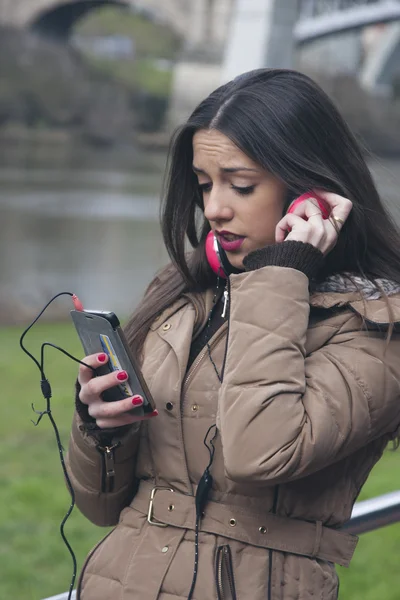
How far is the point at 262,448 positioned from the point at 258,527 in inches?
5.9

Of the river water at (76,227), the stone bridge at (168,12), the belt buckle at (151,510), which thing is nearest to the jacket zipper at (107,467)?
the belt buckle at (151,510)

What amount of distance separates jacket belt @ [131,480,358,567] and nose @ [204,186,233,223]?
0.48 metres

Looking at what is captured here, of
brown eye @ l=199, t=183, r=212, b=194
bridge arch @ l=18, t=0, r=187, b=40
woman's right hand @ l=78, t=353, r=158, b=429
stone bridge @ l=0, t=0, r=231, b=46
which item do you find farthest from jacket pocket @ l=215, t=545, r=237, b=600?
stone bridge @ l=0, t=0, r=231, b=46

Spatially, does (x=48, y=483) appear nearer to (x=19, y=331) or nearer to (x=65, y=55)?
(x=19, y=331)

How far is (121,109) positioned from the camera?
32.4m

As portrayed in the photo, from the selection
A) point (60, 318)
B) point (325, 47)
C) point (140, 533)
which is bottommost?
point (325, 47)

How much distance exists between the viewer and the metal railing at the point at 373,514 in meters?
1.89

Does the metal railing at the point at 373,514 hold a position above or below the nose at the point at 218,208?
below

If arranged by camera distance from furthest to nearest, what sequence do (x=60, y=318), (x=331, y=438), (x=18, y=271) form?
(x=18, y=271) → (x=60, y=318) → (x=331, y=438)

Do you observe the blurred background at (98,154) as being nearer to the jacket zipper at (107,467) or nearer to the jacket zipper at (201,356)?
the jacket zipper at (201,356)

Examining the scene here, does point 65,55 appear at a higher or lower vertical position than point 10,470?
lower

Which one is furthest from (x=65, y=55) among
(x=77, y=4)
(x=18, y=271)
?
(x=18, y=271)

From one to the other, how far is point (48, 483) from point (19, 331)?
573 cm

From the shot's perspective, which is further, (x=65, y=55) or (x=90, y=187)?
(x=65, y=55)
